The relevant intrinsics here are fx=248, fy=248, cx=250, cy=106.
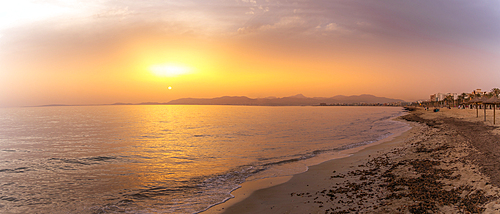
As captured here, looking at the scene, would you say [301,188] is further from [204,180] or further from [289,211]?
[204,180]

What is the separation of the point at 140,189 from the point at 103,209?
2412 millimetres

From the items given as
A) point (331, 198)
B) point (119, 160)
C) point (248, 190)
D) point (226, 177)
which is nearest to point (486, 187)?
point (331, 198)

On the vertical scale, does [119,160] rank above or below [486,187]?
below

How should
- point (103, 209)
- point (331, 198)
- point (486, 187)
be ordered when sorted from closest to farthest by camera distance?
point (486, 187) < point (331, 198) < point (103, 209)

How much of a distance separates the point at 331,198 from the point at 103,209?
9.07 meters

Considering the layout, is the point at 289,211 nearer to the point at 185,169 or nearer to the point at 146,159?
the point at 185,169

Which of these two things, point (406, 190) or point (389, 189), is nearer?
point (406, 190)

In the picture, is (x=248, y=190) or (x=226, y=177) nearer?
(x=248, y=190)

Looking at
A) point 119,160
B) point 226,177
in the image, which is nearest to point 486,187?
point 226,177

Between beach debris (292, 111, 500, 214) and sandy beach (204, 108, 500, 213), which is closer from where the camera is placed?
beach debris (292, 111, 500, 214)

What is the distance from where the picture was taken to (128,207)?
33.7ft

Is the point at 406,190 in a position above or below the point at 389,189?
above

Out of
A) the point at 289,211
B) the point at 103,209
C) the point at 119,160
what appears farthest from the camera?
the point at 119,160

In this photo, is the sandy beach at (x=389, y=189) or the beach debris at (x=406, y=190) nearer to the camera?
the beach debris at (x=406, y=190)
